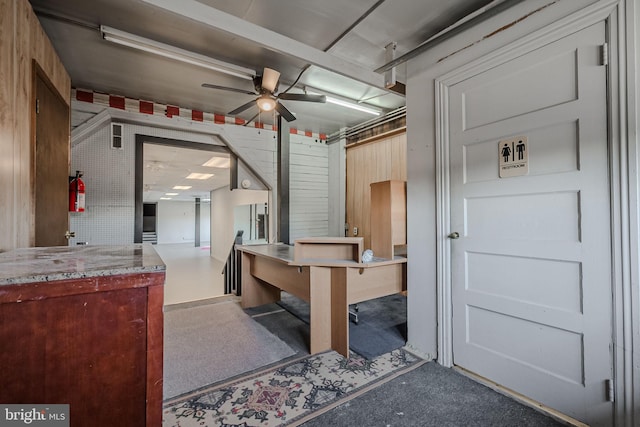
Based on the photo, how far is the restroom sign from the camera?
1.83 m

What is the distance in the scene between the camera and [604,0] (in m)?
1.52

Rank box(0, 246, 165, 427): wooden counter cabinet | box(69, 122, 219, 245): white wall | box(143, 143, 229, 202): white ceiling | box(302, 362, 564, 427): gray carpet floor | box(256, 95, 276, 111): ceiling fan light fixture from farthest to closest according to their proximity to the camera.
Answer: box(143, 143, 229, 202): white ceiling, box(69, 122, 219, 245): white wall, box(256, 95, 276, 111): ceiling fan light fixture, box(302, 362, 564, 427): gray carpet floor, box(0, 246, 165, 427): wooden counter cabinet

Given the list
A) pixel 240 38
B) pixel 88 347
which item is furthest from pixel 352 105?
pixel 88 347

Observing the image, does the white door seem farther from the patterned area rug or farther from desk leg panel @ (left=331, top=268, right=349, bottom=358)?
desk leg panel @ (left=331, top=268, right=349, bottom=358)

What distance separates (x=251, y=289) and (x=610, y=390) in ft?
10.8

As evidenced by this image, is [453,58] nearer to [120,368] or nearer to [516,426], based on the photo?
[516,426]

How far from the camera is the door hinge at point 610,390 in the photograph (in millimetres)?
1500

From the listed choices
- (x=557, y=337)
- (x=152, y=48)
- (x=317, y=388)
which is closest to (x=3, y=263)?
(x=317, y=388)

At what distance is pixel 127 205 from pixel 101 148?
2.61 ft

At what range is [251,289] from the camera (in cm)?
370

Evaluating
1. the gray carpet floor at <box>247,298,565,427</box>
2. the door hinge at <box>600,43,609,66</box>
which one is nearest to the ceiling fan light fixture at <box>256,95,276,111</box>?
the door hinge at <box>600,43,609,66</box>

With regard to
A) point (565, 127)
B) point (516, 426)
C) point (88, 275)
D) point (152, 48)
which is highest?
point (152, 48)

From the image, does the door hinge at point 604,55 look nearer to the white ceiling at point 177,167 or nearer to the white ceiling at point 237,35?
the white ceiling at point 237,35

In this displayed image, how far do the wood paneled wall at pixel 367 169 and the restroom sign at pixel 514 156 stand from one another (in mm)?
2287
